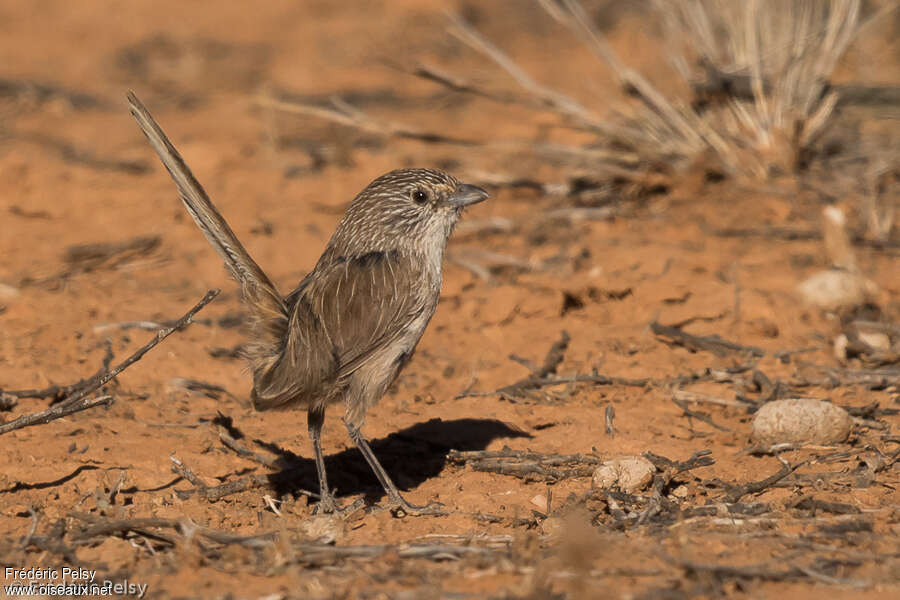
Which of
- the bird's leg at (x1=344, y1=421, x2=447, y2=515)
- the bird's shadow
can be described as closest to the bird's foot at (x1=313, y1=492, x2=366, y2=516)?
the bird's leg at (x1=344, y1=421, x2=447, y2=515)

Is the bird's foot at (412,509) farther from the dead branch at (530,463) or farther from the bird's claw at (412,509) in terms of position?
the dead branch at (530,463)

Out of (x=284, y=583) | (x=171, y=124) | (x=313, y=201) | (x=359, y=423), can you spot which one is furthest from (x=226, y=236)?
(x=171, y=124)

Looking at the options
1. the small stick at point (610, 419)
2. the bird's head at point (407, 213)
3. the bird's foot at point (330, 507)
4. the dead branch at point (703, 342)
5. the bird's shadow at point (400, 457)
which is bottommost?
the bird's foot at point (330, 507)

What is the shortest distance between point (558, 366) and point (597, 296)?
98cm

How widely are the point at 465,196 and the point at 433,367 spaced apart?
1.50m

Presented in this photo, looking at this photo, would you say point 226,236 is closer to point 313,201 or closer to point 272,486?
point 272,486

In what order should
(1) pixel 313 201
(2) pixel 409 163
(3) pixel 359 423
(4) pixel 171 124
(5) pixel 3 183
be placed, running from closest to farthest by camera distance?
(3) pixel 359 423
(5) pixel 3 183
(1) pixel 313 201
(2) pixel 409 163
(4) pixel 171 124

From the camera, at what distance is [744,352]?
628 cm

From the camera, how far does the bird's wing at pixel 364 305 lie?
4.84m

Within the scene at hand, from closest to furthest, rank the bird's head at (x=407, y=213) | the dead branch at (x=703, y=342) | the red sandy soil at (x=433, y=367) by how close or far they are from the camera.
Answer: the red sandy soil at (x=433, y=367) → the bird's head at (x=407, y=213) → the dead branch at (x=703, y=342)

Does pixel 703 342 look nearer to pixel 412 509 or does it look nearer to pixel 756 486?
pixel 756 486

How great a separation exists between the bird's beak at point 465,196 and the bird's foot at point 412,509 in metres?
1.49

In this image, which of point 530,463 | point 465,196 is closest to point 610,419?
point 530,463

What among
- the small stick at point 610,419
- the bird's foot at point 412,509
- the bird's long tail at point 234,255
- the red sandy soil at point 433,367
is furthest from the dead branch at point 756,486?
the bird's long tail at point 234,255
